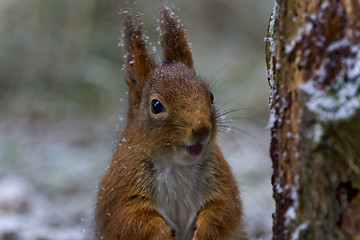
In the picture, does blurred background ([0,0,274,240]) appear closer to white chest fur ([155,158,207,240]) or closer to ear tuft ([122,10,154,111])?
white chest fur ([155,158,207,240])

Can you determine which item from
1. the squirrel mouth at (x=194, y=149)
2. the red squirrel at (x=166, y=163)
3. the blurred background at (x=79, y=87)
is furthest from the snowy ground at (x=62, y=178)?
→ the squirrel mouth at (x=194, y=149)

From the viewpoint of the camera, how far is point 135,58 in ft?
7.15

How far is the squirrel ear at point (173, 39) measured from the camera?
2.18 metres

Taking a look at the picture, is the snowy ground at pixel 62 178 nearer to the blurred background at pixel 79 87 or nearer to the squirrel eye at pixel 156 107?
the blurred background at pixel 79 87

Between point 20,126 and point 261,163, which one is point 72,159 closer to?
point 20,126

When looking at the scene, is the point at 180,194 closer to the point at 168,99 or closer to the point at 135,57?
the point at 168,99

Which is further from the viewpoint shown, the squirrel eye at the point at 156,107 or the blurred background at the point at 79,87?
the blurred background at the point at 79,87

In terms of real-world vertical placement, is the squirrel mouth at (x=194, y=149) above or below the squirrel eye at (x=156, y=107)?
below

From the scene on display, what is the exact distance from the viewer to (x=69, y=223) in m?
3.39

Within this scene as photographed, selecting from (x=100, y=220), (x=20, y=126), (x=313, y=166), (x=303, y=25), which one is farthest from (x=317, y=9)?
(x=20, y=126)

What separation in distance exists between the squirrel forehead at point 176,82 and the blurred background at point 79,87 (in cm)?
191

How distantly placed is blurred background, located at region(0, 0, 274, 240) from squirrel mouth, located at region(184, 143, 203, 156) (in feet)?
6.44

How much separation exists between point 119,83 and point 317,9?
16.0ft

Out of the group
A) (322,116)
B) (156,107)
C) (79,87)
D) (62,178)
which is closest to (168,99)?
(156,107)
